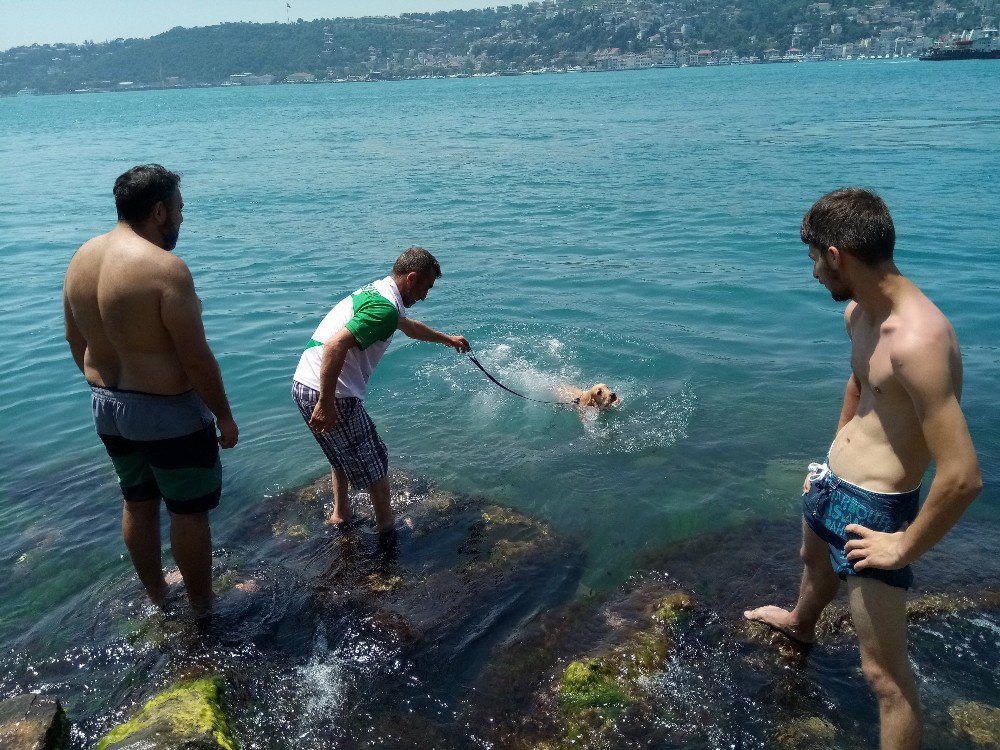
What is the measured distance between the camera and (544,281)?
1494 centimetres

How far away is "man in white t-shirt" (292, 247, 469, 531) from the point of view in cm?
529

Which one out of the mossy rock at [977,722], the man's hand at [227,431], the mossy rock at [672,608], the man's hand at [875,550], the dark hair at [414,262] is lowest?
the mossy rock at [672,608]

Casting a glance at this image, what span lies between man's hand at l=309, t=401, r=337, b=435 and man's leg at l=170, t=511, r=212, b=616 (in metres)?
0.88

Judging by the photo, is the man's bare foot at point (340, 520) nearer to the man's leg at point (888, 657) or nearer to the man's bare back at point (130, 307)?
the man's bare back at point (130, 307)

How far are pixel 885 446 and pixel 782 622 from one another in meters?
1.90

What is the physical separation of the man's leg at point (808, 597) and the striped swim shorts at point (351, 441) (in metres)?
2.70

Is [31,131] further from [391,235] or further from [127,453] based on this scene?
[127,453]

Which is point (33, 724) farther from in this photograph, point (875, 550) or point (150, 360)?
point (875, 550)

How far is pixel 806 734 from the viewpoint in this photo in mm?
4312

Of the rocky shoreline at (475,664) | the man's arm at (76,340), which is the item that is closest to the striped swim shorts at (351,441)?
the rocky shoreline at (475,664)

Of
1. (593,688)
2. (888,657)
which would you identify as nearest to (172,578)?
(593,688)

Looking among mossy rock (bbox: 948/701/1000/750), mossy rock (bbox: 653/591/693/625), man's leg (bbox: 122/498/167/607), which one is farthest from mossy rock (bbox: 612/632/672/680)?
man's leg (bbox: 122/498/167/607)

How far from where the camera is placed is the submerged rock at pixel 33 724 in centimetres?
403

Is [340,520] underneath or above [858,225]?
underneath
